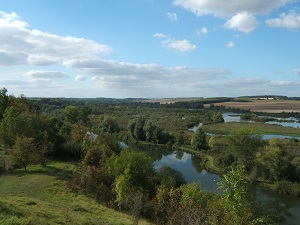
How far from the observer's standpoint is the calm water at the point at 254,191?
131 ft

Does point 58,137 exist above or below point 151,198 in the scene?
above

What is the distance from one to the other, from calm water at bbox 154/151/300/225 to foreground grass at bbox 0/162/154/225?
540 inches

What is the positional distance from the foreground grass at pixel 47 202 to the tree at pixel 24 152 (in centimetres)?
124

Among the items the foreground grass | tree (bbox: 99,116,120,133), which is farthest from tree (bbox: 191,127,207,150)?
the foreground grass

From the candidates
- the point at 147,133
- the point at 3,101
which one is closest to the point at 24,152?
the point at 3,101

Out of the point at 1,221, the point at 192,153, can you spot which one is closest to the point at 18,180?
the point at 1,221

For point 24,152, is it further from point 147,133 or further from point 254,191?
point 147,133

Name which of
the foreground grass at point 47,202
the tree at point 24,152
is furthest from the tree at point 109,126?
the tree at point 24,152

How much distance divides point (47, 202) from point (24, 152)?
40.3ft

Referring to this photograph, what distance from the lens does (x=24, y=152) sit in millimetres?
35938

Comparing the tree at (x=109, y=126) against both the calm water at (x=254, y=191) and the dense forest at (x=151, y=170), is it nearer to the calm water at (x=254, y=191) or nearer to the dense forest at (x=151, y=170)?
the dense forest at (x=151, y=170)

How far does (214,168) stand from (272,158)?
11082 millimetres

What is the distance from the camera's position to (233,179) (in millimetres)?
18859

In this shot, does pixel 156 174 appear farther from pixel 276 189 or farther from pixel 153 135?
pixel 153 135
